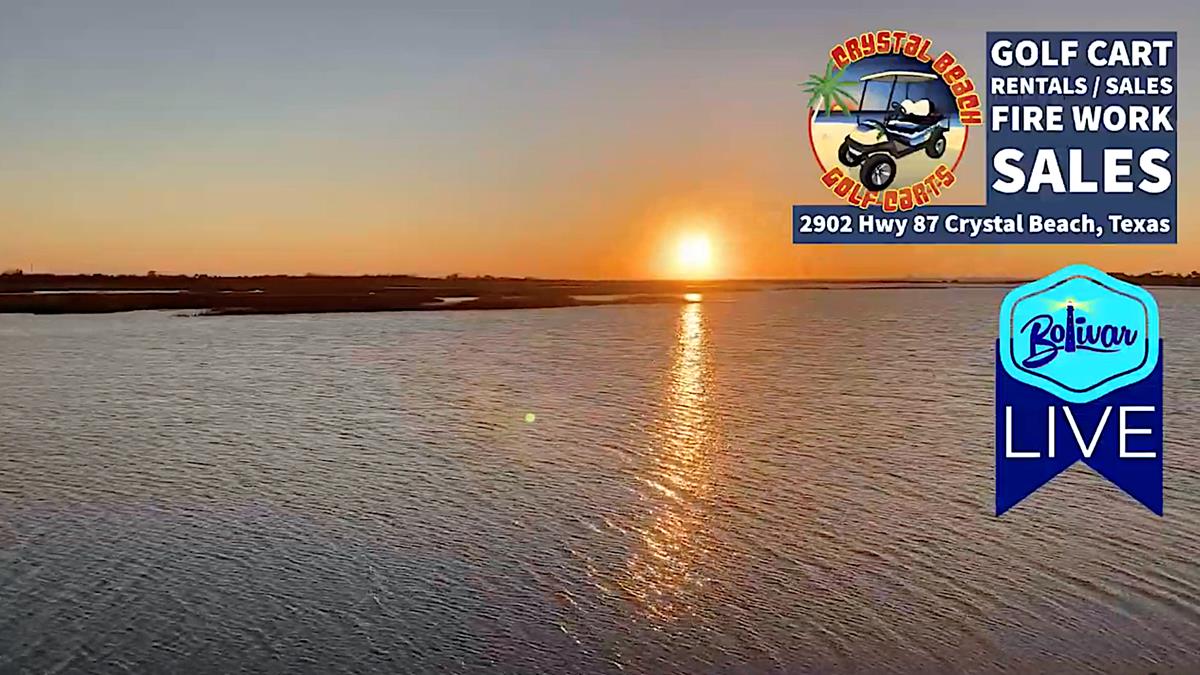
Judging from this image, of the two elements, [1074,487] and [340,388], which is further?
[340,388]

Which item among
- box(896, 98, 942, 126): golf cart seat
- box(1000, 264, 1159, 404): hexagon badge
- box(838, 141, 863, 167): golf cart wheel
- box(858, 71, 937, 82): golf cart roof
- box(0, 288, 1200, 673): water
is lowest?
box(0, 288, 1200, 673): water

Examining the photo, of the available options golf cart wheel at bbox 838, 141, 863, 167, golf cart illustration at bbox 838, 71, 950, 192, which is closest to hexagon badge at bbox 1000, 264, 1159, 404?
golf cart illustration at bbox 838, 71, 950, 192

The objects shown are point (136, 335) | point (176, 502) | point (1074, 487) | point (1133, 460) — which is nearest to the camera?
point (176, 502)

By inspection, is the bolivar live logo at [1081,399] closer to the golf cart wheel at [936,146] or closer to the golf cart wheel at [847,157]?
the golf cart wheel at [936,146]

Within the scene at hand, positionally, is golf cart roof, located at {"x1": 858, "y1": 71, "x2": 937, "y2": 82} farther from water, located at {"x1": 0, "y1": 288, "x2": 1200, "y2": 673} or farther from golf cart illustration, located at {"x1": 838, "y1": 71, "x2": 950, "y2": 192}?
water, located at {"x1": 0, "y1": 288, "x2": 1200, "y2": 673}

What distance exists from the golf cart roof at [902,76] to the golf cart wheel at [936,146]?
107 centimetres

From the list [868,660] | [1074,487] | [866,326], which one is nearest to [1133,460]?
[1074,487]

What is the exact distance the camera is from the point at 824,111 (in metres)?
17.7

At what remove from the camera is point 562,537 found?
11.5m

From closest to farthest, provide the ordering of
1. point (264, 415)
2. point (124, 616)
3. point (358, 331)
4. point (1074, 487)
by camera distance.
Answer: point (124, 616) < point (1074, 487) < point (264, 415) < point (358, 331)

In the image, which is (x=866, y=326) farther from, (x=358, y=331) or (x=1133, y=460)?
(x=1133, y=460)

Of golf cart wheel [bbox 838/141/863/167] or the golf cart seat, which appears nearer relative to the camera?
the golf cart seat

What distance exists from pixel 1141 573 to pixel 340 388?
62.1 feet

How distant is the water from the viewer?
27.3ft
